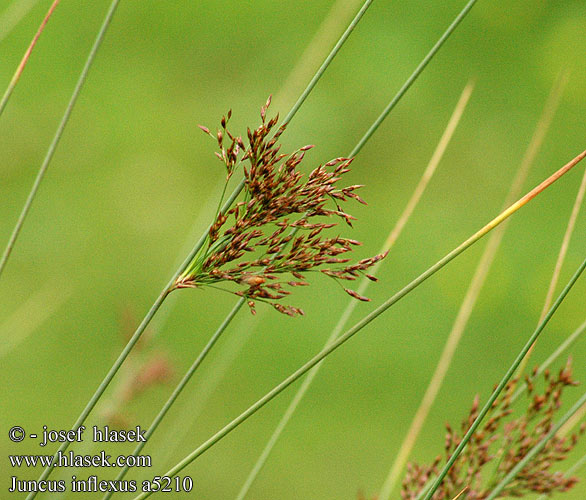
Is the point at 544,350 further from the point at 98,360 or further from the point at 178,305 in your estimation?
the point at 98,360

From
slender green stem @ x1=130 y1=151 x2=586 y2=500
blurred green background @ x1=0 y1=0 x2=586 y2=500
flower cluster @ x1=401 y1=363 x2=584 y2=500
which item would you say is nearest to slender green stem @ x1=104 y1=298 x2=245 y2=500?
slender green stem @ x1=130 y1=151 x2=586 y2=500

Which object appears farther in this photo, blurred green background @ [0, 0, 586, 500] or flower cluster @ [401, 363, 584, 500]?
blurred green background @ [0, 0, 586, 500]

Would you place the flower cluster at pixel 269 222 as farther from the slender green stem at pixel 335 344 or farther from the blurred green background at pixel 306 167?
the blurred green background at pixel 306 167

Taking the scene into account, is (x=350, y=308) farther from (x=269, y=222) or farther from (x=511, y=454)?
(x=269, y=222)

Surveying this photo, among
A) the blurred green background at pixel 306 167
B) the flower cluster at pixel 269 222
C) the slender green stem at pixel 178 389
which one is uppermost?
the blurred green background at pixel 306 167

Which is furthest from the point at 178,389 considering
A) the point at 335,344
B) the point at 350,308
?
the point at 350,308

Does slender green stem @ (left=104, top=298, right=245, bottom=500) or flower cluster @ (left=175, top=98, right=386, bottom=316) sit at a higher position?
flower cluster @ (left=175, top=98, right=386, bottom=316)

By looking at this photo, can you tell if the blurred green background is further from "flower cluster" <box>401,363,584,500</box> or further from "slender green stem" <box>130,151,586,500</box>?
"slender green stem" <box>130,151,586,500</box>

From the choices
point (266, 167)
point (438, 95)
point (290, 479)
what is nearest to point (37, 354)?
point (290, 479)

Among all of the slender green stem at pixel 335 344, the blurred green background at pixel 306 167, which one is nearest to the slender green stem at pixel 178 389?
the slender green stem at pixel 335 344
